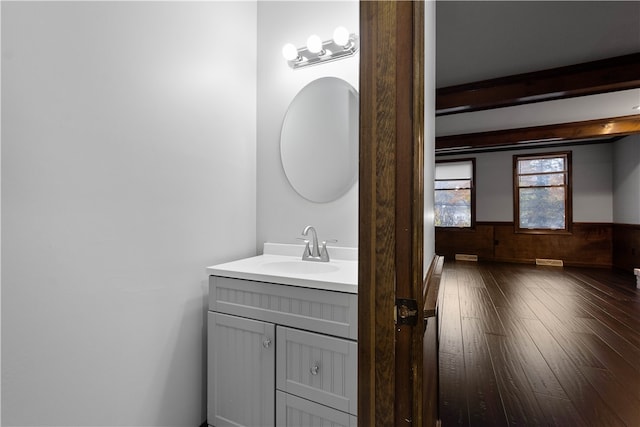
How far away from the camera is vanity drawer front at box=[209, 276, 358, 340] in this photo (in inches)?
46.3

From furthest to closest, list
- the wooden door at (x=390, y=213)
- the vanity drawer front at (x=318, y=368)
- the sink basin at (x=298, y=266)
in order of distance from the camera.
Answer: the sink basin at (x=298, y=266) < the vanity drawer front at (x=318, y=368) < the wooden door at (x=390, y=213)

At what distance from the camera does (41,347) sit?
978 millimetres

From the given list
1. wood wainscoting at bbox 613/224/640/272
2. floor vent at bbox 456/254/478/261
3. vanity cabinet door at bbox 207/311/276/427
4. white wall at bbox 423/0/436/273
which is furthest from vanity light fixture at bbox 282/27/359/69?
floor vent at bbox 456/254/478/261

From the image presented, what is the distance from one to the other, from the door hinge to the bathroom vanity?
1.95 ft

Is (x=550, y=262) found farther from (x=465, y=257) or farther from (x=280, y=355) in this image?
(x=280, y=355)

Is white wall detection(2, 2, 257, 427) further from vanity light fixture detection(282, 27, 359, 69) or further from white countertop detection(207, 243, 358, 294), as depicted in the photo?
vanity light fixture detection(282, 27, 359, 69)

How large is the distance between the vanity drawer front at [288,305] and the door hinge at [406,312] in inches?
23.6

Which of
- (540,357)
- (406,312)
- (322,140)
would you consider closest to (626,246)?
(540,357)

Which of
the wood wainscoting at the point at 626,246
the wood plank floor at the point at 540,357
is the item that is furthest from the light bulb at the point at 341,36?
the wood wainscoting at the point at 626,246

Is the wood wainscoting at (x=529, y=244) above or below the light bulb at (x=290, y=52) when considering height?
below

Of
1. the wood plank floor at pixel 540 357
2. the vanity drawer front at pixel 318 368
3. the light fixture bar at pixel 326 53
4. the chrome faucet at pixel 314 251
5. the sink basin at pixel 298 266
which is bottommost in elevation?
the wood plank floor at pixel 540 357

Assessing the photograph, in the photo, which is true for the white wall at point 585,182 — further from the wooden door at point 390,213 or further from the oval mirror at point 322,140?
the wooden door at point 390,213

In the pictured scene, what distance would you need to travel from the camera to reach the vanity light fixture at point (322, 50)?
5.41 feet

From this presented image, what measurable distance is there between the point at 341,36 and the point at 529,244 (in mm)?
6603
